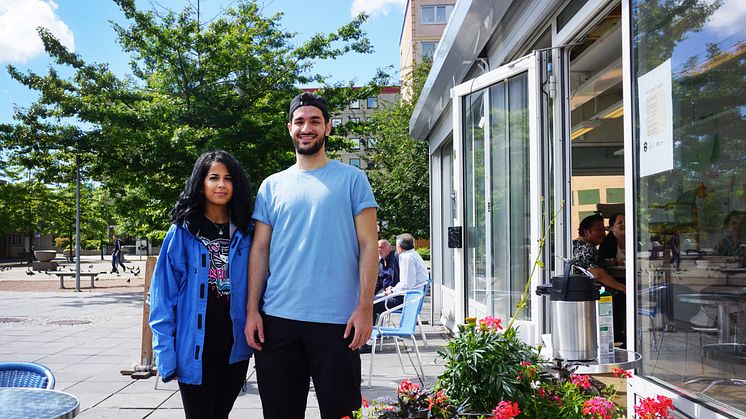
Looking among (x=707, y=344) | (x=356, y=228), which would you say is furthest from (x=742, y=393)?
(x=356, y=228)

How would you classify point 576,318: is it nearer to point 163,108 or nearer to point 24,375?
point 24,375

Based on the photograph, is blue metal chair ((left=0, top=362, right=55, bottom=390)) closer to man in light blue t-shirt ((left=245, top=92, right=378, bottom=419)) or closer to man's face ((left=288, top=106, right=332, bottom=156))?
man in light blue t-shirt ((left=245, top=92, right=378, bottom=419))

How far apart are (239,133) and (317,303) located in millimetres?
13458

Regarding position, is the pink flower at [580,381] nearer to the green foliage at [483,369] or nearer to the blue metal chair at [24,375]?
the green foliage at [483,369]

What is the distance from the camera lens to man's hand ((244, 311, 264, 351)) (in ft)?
8.33

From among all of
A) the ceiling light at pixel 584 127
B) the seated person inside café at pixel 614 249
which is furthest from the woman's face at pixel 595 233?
the ceiling light at pixel 584 127

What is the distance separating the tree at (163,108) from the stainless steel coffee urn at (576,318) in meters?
13.3

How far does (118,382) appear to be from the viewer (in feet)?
20.0

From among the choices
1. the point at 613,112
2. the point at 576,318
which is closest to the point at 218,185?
the point at 576,318

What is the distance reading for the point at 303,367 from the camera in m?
2.60

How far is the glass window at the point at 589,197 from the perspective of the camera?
11477 millimetres

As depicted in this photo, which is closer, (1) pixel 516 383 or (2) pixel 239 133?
(1) pixel 516 383

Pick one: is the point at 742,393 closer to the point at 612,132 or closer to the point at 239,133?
the point at 612,132

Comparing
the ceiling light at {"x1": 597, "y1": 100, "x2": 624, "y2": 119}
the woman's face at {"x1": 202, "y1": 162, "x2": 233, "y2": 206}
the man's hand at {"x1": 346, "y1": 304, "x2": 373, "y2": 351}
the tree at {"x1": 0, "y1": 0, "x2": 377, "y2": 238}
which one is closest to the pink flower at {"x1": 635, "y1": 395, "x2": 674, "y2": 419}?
the man's hand at {"x1": 346, "y1": 304, "x2": 373, "y2": 351}
